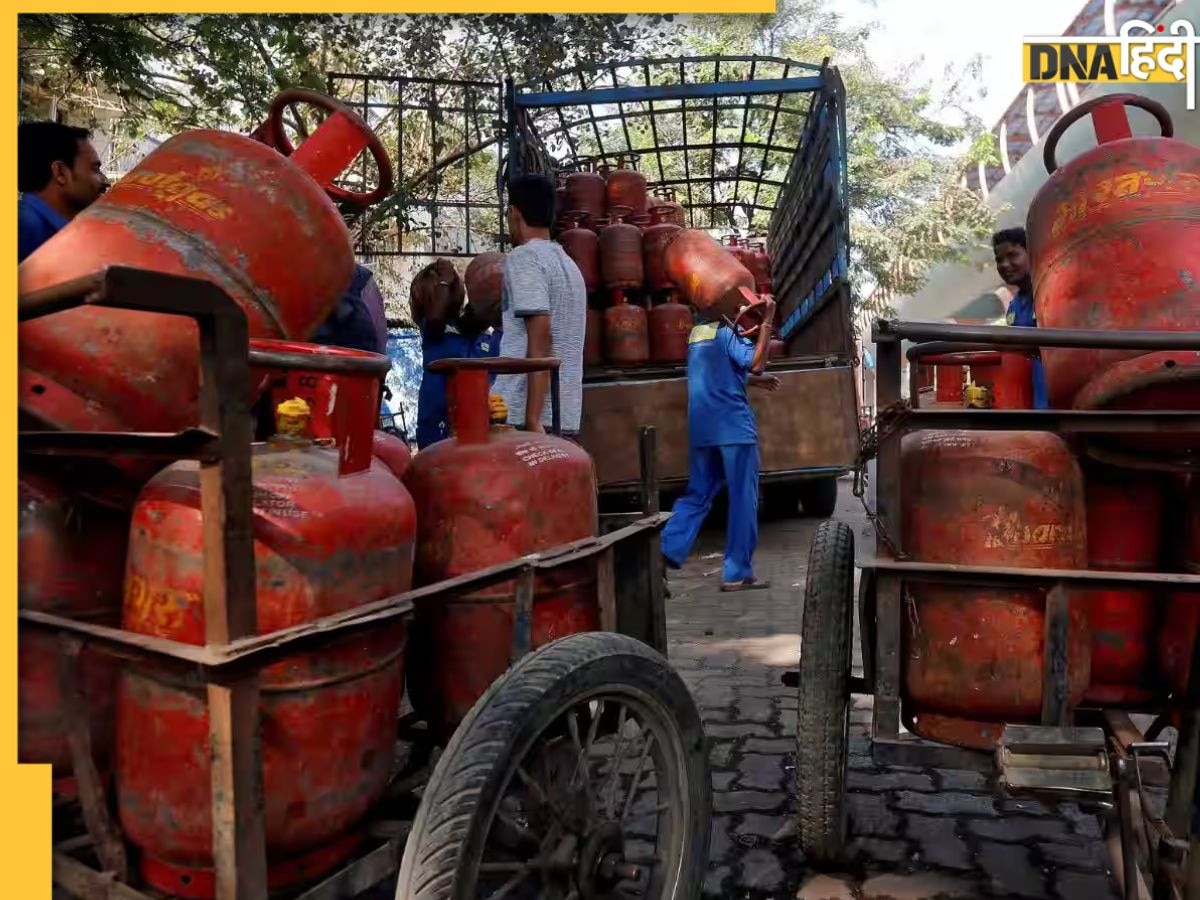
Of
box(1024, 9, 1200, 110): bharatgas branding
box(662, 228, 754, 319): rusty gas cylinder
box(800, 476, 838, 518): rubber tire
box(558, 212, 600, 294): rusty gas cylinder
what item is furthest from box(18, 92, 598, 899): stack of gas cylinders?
box(1024, 9, 1200, 110): bharatgas branding

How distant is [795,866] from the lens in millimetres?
2336

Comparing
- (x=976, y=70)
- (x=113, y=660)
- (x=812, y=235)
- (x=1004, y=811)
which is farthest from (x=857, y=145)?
(x=113, y=660)

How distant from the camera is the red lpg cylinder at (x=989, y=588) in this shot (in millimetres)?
2014

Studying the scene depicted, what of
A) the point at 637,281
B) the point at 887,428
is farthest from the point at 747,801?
the point at 637,281

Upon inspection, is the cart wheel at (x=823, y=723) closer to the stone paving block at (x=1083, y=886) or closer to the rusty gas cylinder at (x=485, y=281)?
the stone paving block at (x=1083, y=886)

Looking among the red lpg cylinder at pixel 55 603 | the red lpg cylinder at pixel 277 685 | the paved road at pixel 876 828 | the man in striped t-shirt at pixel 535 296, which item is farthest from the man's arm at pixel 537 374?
the red lpg cylinder at pixel 55 603

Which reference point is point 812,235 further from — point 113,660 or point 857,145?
point 857,145

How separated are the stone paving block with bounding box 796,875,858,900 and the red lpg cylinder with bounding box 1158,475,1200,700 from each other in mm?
872

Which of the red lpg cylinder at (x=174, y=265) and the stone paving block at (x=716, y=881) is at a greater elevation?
the red lpg cylinder at (x=174, y=265)

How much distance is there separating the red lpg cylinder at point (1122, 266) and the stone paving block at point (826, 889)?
48.6 inches

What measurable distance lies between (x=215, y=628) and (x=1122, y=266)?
6.75ft

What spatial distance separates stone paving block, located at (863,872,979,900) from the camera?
219cm

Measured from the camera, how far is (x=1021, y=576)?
194 cm

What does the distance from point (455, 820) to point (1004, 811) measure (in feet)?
6.29
